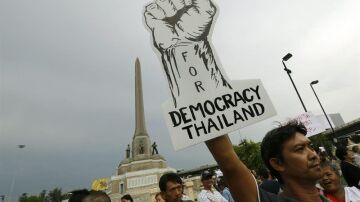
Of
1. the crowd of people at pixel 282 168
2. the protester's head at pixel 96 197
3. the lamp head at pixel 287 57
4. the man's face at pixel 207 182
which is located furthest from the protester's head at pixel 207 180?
the lamp head at pixel 287 57

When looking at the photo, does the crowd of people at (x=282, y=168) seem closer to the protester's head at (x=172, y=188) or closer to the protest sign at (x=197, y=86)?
the protest sign at (x=197, y=86)

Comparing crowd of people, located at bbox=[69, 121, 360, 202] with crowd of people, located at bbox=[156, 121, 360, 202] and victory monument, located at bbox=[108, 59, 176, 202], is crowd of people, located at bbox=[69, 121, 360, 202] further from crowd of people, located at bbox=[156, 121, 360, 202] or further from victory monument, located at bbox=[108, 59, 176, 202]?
victory monument, located at bbox=[108, 59, 176, 202]

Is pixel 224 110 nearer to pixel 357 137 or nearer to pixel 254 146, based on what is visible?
pixel 357 137

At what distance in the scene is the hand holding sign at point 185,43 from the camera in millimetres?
1890

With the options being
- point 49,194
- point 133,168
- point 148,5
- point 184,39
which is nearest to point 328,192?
point 184,39

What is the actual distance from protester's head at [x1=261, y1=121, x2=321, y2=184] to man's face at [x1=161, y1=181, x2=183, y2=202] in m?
2.16

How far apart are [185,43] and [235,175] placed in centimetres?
96

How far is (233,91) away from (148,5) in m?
0.97

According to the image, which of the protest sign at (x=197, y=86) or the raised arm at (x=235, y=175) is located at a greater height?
the protest sign at (x=197, y=86)


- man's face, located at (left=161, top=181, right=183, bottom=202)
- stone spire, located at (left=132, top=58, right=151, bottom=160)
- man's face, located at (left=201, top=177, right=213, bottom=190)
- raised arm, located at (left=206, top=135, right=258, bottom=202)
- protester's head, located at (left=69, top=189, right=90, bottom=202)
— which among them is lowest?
raised arm, located at (left=206, top=135, right=258, bottom=202)

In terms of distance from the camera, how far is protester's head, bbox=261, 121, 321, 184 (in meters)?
1.96

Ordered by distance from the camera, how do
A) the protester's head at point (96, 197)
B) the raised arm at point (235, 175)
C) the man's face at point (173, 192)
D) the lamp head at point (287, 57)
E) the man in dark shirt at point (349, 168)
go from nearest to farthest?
the raised arm at point (235, 175)
the protester's head at point (96, 197)
the man in dark shirt at point (349, 168)
the man's face at point (173, 192)
the lamp head at point (287, 57)

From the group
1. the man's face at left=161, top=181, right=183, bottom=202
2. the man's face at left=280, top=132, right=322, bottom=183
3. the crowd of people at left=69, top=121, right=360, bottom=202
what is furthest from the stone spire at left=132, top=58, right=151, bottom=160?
the man's face at left=280, top=132, right=322, bottom=183

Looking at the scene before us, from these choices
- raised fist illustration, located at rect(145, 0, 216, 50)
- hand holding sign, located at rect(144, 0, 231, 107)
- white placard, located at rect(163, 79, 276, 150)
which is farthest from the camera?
raised fist illustration, located at rect(145, 0, 216, 50)
